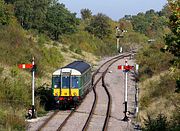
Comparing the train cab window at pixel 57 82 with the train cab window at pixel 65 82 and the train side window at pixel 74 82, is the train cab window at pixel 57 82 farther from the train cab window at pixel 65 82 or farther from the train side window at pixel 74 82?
the train side window at pixel 74 82

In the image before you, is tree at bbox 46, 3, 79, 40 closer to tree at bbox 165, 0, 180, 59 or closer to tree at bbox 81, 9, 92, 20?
tree at bbox 165, 0, 180, 59

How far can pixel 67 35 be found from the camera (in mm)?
69500

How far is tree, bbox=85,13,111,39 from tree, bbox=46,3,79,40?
14.1 m

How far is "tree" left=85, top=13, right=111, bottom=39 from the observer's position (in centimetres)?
8162

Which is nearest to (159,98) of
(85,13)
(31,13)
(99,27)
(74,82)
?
(74,82)

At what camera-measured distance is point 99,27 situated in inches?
3295

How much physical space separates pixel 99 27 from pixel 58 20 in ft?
71.6

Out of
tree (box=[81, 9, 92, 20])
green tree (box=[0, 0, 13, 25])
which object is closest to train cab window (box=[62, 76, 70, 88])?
green tree (box=[0, 0, 13, 25])

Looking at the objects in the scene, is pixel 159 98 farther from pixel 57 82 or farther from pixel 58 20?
pixel 58 20

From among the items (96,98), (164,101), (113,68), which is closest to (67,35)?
(113,68)

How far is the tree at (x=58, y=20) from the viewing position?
203 ft

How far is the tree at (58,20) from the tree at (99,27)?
14090 mm

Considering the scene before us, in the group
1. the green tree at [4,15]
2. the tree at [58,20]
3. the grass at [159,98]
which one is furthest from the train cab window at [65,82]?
the tree at [58,20]

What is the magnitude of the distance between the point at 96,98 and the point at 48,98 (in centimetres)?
377
